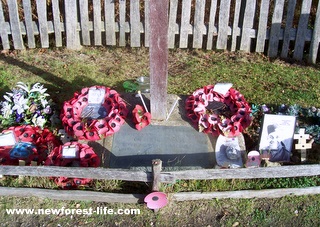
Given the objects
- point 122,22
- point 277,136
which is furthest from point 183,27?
point 277,136

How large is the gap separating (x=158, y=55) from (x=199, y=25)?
8.13 ft

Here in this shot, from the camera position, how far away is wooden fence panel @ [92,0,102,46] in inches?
267

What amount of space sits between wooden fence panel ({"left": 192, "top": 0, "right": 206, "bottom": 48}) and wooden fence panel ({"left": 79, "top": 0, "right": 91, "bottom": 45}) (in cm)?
175

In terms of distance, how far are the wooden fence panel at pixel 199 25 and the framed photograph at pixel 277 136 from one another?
2.55 metres

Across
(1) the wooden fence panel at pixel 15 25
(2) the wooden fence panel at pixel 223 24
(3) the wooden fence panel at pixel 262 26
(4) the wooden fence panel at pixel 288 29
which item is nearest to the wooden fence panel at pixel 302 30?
(4) the wooden fence panel at pixel 288 29

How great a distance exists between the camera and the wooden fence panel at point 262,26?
670cm

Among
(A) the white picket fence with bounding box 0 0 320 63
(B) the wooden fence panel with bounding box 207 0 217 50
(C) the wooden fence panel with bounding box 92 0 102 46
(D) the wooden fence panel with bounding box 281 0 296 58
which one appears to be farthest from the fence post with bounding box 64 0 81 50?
(D) the wooden fence panel with bounding box 281 0 296 58

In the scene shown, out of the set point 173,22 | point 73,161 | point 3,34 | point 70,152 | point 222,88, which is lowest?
point 73,161

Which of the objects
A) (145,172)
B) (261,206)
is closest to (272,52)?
(261,206)

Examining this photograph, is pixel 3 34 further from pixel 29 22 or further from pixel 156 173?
pixel 156 173

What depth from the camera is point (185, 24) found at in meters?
6.89

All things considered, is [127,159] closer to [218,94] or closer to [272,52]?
[218,94]

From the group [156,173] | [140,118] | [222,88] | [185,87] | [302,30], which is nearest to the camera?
[156,173]

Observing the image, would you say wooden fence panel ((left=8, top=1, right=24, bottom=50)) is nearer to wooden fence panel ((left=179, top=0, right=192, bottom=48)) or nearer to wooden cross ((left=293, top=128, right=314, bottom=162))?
wooden fence panel ((left=179, top=0, right=192, bottom=48))
